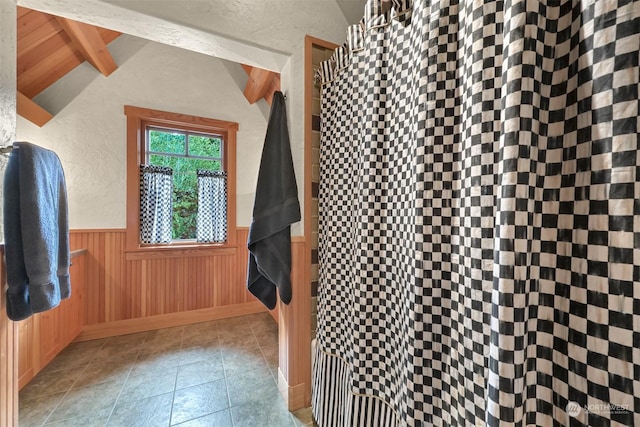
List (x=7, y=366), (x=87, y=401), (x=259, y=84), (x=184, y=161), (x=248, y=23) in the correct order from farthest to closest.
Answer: (x=184, y=161)
(x=259, y=84)
(x=87, y=401)
(x=248, y=23)
(x=7, y=366)

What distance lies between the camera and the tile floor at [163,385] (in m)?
1.31

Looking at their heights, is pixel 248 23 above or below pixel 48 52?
below

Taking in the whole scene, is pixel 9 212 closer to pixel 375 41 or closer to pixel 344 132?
pixel 344 132

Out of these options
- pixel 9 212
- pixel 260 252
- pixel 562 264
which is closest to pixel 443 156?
pixel 562 264

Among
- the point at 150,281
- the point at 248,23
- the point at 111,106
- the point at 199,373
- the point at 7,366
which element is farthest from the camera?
the point at 150,281

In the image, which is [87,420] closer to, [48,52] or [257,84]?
[48,52]

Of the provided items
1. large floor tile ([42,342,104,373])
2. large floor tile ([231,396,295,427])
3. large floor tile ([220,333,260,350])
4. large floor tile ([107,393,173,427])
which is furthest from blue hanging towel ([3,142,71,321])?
large floor tile ([220,333,260,350])

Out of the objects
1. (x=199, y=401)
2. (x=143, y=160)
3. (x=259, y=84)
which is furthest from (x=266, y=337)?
(x=259, y=84)

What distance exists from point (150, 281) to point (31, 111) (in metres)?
1.69

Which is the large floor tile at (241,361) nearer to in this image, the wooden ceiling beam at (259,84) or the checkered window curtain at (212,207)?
the checkered window curtain at (212,207)

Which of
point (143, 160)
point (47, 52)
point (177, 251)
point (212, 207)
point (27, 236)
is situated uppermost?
point (47, 52)

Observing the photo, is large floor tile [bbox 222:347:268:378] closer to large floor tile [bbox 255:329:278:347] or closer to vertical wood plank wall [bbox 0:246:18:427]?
large floor tile [bbox 255:329:278:347]

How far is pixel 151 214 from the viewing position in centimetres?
241

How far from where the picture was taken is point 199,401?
4.67 feet
